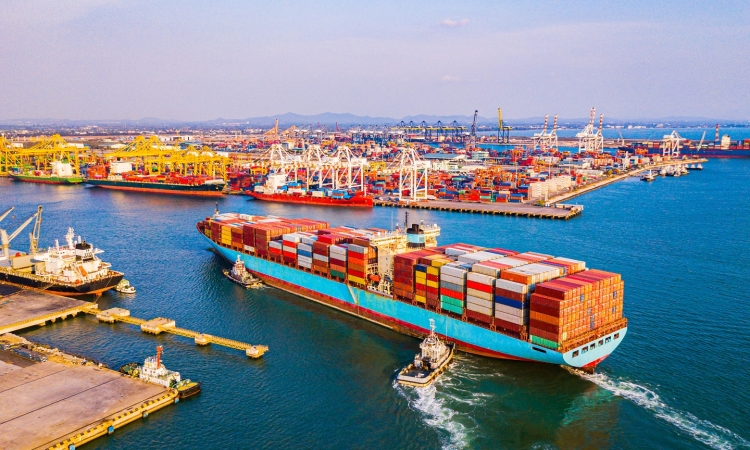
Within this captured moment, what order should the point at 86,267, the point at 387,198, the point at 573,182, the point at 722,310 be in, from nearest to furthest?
the point at 722,310 < the point at 86,267 < the point at 387,198 < the point at 573,182

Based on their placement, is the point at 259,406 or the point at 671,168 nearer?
the point at 259,406

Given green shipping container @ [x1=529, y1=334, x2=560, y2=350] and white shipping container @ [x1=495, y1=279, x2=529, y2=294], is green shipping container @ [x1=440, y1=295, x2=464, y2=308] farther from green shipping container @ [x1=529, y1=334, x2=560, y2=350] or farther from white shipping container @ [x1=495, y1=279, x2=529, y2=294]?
green shipping container @ [x1=529, y1=334, x2=560, y2=350]

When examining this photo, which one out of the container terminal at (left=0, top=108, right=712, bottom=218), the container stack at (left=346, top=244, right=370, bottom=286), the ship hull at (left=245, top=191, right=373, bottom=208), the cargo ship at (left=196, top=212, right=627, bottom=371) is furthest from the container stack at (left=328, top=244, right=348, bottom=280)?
the ship hull at (left=245, top=191, right=373, bottom=208)

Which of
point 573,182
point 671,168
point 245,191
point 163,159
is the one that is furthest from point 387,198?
point 671,168

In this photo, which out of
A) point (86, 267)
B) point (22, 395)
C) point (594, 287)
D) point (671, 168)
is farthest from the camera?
point (671, 168)

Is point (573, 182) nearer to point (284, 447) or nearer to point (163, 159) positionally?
point (163, 159)

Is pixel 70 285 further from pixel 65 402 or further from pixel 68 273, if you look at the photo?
pixel 65 402

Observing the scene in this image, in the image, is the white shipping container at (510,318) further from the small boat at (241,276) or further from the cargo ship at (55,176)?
the cargo ship at (55,176)
